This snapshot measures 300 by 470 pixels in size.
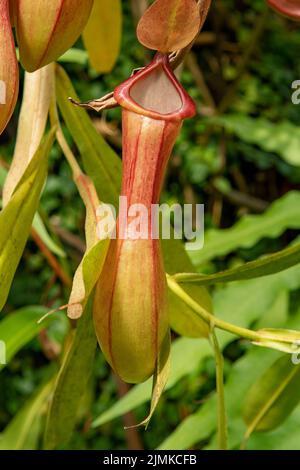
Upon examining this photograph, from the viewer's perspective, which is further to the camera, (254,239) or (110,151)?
(254,239)

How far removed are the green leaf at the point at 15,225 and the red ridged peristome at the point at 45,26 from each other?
0.37 feet

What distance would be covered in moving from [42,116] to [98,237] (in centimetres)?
16

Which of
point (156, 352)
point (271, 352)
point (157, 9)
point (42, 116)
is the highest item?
point (157, 9)

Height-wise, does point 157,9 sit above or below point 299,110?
above

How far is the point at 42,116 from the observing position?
24.4 inches

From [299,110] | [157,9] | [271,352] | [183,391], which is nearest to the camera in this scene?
[157,9]

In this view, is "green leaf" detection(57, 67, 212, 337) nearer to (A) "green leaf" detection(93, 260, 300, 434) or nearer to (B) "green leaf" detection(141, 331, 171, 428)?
(B) "green leaf" detection(141, 331, 171, 428)

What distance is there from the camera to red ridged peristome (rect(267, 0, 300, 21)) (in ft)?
1.58

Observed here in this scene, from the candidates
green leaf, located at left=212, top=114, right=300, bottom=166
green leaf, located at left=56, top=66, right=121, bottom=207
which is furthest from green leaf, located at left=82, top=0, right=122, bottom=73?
green leaf, located at left=212, top=114, right=300, bottom=166

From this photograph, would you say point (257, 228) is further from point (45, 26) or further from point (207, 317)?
point (45, 26)

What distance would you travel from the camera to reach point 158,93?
0.49 m

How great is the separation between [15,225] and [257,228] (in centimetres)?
72
